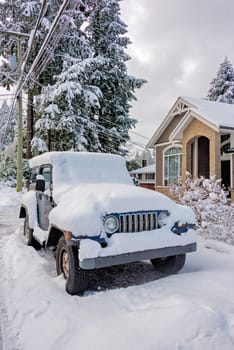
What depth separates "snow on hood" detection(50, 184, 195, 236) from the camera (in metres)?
3.53

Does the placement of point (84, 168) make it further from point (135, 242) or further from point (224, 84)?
point (224, 84)

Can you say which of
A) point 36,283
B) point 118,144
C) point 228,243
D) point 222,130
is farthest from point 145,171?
point 36,283

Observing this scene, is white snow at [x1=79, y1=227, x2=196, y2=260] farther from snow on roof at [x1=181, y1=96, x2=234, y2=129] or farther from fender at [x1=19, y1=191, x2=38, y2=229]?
snow on roof at [x1=181, y1=96, x2=234, y2=129]

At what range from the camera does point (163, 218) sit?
4105 mm

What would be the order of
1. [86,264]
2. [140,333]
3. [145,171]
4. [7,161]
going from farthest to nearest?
[145,171]
[7,161]
[86,264]
[140,333]

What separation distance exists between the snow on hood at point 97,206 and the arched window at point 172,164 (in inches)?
468

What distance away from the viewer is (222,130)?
466 inches

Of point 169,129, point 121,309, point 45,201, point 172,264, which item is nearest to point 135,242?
point 121,309

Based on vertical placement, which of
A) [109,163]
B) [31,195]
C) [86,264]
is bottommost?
[86,264]

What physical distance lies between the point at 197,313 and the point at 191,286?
3.14 feet

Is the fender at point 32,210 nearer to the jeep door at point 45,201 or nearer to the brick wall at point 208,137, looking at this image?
the jeep door at point 45,201

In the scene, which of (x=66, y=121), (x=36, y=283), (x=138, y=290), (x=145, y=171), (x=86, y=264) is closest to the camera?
(x=86, y=264)

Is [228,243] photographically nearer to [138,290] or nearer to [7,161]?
[138,290]

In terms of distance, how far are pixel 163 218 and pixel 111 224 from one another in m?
0.86
